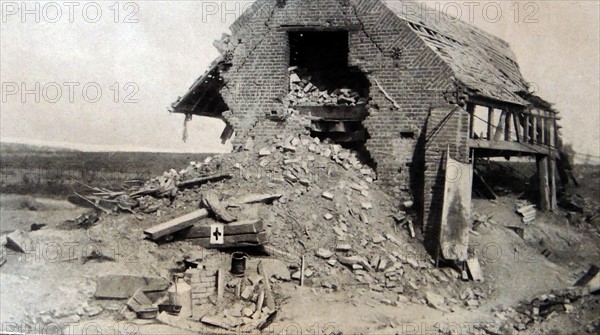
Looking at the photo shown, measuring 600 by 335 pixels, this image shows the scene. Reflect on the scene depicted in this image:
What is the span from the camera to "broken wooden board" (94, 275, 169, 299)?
8.66 m

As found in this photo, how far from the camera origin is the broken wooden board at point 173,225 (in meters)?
9.30

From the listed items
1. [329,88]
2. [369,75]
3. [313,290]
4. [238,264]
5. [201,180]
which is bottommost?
[313,290]

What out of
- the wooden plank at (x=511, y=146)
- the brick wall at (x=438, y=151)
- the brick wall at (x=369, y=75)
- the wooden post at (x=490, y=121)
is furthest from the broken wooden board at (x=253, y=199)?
the wooden post at (x=490, y=121)

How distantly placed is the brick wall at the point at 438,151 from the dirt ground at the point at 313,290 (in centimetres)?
62

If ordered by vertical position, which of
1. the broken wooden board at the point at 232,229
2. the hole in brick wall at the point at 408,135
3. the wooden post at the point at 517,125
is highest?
the wooden post at the point at 517,125

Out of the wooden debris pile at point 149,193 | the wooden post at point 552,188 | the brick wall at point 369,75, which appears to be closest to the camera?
the wooden debris pile at point 149,193

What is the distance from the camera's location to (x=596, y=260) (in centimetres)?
1155

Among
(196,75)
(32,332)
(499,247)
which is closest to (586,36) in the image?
(499,247)

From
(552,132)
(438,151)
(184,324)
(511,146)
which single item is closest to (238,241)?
(184,324)

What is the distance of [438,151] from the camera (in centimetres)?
1070

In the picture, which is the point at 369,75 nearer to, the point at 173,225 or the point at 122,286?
the point at 173,225

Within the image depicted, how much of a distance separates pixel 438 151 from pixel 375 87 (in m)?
2.01

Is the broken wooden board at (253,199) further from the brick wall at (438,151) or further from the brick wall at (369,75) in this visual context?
the brick wall at (438,151)

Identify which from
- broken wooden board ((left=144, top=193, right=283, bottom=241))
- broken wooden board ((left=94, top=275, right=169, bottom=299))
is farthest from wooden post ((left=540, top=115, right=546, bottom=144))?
broken wooden board ((left=94, top=275, right=169, bottom=299))
